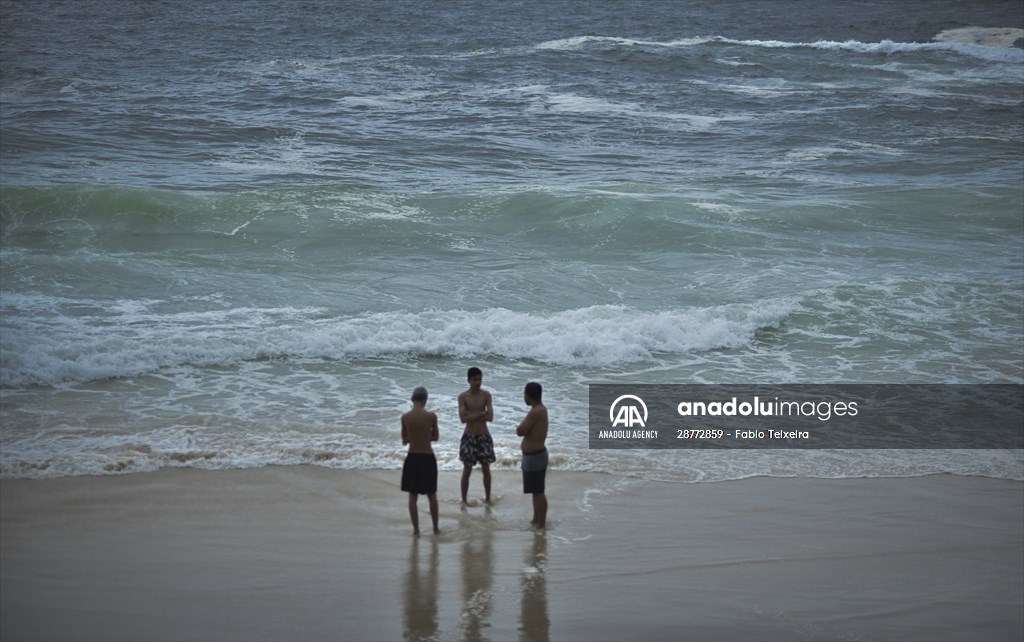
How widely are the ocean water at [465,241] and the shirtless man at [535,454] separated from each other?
1.29m

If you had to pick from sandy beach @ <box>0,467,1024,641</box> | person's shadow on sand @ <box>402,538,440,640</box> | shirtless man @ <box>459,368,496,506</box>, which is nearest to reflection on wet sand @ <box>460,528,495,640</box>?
sandy beach @ <box>0,467,1024,641</box>

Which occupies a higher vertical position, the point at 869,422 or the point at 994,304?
the point at 994,304

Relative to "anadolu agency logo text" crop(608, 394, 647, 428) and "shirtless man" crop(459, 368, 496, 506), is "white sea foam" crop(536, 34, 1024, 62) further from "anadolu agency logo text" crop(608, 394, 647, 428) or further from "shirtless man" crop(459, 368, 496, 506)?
"shirtless man" crop(459, 368, 496, 506)

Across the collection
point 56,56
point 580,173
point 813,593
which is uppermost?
point 56,56

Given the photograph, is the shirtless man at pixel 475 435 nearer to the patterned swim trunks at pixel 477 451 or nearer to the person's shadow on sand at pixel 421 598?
the patterned swim trunks at pixel 477 451

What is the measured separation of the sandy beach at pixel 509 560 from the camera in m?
6.02

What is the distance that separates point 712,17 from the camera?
162 feet

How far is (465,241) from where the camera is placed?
686 inches

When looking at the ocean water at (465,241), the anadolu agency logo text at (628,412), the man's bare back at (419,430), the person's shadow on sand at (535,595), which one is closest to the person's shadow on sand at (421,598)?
the person's shadow on sand at (535,595)

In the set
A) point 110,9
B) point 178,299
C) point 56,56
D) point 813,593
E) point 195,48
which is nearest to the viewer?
point 813,593

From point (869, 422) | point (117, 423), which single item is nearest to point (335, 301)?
point (117, 423)

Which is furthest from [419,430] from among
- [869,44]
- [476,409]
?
[869,44]

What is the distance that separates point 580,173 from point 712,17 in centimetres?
3087

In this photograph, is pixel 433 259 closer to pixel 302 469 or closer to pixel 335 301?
pixel 335 301
